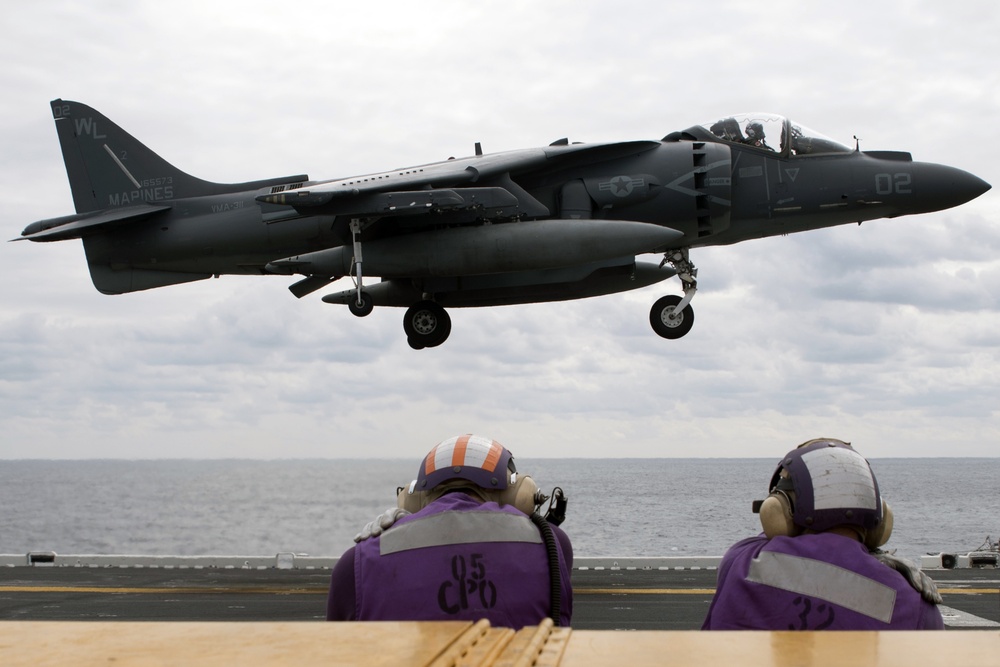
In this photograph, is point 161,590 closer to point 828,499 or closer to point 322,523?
point 828,499

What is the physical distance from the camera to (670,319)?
1919cm

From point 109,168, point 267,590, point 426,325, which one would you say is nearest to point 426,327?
point 426,325

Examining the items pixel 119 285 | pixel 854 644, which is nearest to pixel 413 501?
pixel 854 644

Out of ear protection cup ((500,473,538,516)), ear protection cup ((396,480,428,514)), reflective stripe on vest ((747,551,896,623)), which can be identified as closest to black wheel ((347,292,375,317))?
ear protection cup ((396,480,428,514))

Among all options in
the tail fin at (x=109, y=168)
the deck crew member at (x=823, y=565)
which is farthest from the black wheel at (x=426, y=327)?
the deck crew member at (x=823, y=565)

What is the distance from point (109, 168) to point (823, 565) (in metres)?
20.6

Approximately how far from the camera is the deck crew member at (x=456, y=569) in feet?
15.5

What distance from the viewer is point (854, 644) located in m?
2.57

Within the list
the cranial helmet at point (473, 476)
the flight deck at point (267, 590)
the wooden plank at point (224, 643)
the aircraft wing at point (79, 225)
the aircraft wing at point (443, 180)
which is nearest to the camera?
the wooden plank at point (224, 643)

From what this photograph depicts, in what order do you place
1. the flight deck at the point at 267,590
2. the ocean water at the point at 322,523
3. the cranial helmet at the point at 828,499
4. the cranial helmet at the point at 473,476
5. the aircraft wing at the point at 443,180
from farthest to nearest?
the ocean water at the point at 322,523, the aircraft wing at the point at 443,180, the flight deck at the point at 267,590, the cranial helmet at the point at 473,476, the cranial helmet at the point at 828,499

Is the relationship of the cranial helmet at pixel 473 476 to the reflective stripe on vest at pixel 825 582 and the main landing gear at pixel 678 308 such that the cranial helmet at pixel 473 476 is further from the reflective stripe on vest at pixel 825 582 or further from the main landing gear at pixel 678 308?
the main landing gear at pixel 678 308

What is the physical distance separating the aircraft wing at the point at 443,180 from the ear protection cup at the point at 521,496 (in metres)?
13.4

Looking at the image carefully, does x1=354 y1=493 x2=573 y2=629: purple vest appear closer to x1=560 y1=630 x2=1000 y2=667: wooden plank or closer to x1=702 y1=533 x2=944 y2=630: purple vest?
x1=702 y1=533 x2=944 y2=630: purple vest

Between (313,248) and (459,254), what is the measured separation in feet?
10.8
